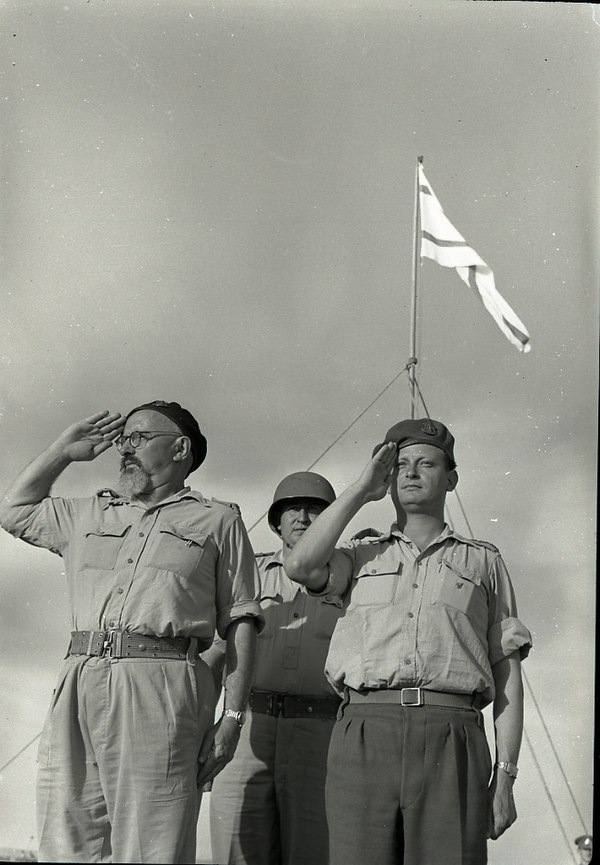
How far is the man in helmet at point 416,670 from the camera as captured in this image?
14.3 feet

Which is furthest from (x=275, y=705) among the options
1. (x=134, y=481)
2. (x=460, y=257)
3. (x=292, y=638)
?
(x=460, y=257)

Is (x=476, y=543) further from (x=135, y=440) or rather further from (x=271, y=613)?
(x=135, y=440)

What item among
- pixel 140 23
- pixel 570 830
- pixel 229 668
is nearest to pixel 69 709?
pixel 229 668

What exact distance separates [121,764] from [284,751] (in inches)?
45.9

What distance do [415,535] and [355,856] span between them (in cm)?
134

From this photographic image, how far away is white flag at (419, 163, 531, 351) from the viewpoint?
6672 millimetres

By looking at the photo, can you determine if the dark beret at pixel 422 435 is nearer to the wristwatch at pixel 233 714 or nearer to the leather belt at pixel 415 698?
the leather belt at pixel 415 698

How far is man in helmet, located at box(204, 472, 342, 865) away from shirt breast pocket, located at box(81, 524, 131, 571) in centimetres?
97

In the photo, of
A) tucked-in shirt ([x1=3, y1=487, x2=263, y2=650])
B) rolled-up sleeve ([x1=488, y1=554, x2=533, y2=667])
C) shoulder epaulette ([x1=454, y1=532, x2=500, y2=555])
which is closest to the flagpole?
shoulder epaulette ([x1=454, y1=532, x2=500, y2=555])

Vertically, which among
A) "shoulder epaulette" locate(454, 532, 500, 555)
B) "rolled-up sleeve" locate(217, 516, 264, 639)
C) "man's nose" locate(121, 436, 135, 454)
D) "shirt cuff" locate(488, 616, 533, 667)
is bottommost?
"shirt cuff" locate(488, 616, 533, 667)

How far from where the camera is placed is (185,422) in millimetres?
5105

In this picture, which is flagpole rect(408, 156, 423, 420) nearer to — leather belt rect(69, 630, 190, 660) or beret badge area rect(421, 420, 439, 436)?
beret badge area rect(421, 420, 439, 436)

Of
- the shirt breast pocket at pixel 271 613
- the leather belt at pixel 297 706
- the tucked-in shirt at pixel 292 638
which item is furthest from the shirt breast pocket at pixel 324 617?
→ the leather belt at pixel 297 706

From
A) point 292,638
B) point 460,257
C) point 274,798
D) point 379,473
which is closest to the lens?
point 379,473
